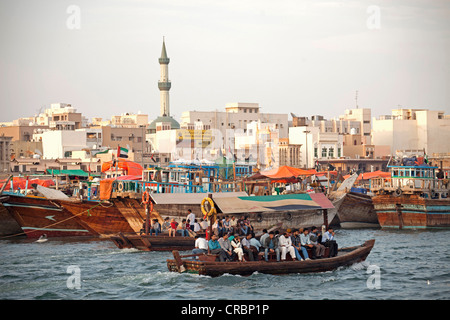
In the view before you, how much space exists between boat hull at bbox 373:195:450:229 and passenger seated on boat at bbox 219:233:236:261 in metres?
23.1

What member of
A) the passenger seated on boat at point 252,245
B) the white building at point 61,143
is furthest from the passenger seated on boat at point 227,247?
the white building at point 61,143

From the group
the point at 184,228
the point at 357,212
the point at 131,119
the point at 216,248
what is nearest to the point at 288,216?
the point at 357,212

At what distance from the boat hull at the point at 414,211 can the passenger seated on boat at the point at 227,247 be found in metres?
23.1

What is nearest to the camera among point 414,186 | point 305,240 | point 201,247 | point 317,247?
point 201,247

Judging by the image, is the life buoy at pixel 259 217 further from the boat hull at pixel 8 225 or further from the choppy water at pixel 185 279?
the boat hull at pixel 8 225

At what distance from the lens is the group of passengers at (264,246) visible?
94.6ft

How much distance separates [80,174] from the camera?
63.1m

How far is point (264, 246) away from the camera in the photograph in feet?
96.3

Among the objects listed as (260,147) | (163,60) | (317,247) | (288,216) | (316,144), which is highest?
(163,60)

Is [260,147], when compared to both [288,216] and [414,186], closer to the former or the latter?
[414,186]

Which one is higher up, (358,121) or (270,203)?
(358,121)

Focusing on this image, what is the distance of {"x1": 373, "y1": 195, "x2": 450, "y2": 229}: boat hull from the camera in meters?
49.3

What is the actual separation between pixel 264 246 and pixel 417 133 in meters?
78.4
